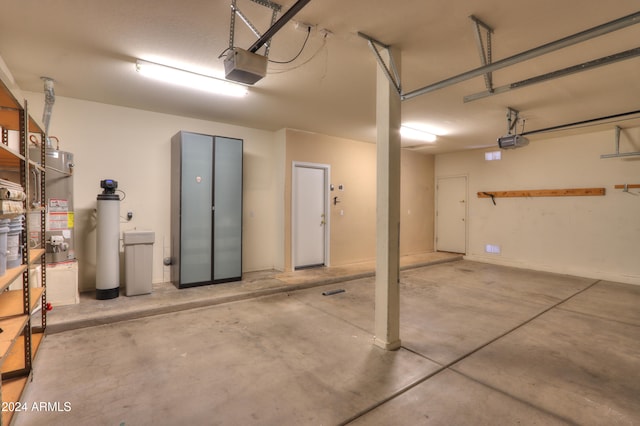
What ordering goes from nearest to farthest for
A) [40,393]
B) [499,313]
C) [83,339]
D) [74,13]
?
[40,393]
[74,13]
[83,339]
[499,313]

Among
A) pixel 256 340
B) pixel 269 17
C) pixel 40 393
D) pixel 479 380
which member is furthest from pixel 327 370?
pixel 269 17

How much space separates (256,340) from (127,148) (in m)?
3.53

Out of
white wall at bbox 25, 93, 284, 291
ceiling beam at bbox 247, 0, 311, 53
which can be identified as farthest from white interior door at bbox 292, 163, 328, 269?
ceiling beam at bbox 247, 0, 311, 53

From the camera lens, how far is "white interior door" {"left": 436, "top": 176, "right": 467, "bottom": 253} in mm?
8141

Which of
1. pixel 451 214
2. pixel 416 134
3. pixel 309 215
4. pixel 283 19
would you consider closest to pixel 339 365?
pixel 283 19

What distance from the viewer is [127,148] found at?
469cm

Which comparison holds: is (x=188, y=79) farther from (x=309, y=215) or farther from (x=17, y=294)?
(x=309, y=215)

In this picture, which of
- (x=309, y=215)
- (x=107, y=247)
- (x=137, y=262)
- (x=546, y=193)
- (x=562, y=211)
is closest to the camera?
(x=107, y=247)

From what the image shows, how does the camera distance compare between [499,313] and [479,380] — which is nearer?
[479,380]

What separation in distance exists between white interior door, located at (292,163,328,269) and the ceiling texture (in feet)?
5.20

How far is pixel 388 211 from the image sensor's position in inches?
114

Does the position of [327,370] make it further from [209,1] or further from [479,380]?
[209,1]

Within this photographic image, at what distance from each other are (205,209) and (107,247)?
53.7 inches

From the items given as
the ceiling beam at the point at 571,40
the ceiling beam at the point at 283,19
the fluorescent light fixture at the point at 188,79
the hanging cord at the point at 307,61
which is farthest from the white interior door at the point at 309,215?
the ceiling beam at the point at 571,40
